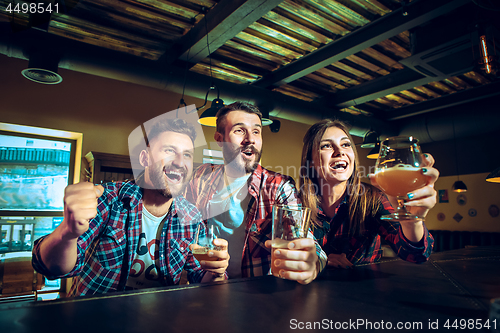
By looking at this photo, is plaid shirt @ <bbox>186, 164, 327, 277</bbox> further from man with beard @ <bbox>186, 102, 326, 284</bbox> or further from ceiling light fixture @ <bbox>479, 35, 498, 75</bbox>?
ceiling light fixture @ <bbox>479, 35, 498, 75</bbox>

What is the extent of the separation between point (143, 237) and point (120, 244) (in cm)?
12

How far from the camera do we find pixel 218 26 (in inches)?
126

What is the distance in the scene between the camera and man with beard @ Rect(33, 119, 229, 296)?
1.14 metres

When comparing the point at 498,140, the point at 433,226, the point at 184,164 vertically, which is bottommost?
the point at 433,226

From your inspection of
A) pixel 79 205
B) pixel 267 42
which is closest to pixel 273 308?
pixel 79 205

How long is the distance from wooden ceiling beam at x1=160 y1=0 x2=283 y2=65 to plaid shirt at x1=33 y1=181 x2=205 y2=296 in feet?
6.96

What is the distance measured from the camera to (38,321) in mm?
548

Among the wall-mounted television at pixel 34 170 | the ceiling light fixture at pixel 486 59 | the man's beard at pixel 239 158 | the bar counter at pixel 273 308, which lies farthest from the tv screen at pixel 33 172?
the ceiling light fixture at pixel 486 59

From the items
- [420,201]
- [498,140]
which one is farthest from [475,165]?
[420,201]

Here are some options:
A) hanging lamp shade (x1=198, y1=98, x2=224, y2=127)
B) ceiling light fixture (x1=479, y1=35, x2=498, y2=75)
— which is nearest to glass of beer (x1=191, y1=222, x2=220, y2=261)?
ceiling light fixture (x1=479, y1=35, x2=498, y2=75)

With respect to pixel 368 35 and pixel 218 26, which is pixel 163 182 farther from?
pixel 368 35

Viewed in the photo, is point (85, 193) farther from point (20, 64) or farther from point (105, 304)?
point (20, 64)

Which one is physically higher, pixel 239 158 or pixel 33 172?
pixel 33 172

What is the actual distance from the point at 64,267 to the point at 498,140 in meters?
8.71
